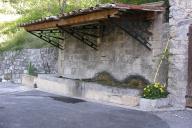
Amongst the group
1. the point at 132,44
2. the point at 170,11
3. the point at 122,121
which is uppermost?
the point at 170,11

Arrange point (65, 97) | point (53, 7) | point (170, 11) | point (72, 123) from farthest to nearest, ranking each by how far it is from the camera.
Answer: point (53, 7) < point (65, 97) < point (170, 11) < point (72, 123)

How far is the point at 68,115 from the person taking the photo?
8898mm

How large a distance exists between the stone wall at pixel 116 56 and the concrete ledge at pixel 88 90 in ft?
3.07

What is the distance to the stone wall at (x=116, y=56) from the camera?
10609 mm

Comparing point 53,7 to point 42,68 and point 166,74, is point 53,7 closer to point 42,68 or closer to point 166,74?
point 42,68

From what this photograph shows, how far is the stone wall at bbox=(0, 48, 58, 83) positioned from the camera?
17578 mm

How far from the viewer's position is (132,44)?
11.5 meters

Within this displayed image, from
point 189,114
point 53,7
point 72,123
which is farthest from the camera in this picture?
point 53,7

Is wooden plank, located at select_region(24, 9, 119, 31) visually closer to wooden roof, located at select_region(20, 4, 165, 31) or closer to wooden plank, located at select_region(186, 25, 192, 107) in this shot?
wooden roof, located at select_region(20, 4, 165, 31)

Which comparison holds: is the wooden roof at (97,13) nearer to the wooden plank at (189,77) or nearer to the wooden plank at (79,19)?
the wooden plank at (79,19)

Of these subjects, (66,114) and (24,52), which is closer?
(66,114)

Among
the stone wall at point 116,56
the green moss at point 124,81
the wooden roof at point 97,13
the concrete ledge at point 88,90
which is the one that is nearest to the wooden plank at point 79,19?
the wooden roof at point 97,13

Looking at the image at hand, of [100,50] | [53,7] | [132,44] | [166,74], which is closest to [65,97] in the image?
[100,50]

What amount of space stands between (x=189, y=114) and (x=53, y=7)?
14.6 m
